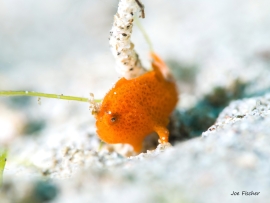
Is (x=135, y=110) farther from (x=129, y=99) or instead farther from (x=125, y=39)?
(x=125, y=39)

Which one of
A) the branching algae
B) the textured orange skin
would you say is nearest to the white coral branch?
the branching algae

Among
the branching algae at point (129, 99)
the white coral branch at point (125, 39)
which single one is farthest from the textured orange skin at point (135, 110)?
the white coral branch at point (125, 39)

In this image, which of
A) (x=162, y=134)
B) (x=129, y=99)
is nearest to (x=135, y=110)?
(x=129, y=99)

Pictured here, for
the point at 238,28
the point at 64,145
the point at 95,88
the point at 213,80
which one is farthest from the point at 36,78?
the point at 238,28

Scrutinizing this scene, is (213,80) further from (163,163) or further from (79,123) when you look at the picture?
(163,163)

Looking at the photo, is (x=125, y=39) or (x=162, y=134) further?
(x=162, y=134)

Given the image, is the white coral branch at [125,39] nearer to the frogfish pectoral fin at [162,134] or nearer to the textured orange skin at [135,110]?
the textured orange skin at [135,110]
